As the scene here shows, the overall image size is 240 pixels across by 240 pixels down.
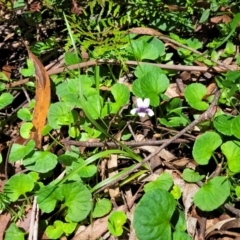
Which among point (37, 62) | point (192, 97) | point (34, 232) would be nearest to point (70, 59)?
point (37, 62)

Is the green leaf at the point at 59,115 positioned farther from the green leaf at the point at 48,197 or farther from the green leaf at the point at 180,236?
the green leaf at the point at 180,236

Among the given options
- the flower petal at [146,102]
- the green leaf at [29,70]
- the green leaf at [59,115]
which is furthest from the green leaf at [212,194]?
the green leaf at [29,70]

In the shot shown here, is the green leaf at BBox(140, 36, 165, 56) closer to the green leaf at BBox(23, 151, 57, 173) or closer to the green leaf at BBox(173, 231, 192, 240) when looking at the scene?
the green leaf at BBox(23, 151, 57, 173)

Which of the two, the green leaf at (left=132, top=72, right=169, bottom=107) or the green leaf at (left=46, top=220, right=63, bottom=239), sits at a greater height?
the green leaf at (left=132, top=72, right=169, bottom=107)

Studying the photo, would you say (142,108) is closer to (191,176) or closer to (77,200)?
(191,176)

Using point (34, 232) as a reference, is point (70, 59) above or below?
above

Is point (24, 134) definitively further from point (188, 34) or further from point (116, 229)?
point (188, 34)

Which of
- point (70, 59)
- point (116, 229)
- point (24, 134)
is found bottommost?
point (116, 229)

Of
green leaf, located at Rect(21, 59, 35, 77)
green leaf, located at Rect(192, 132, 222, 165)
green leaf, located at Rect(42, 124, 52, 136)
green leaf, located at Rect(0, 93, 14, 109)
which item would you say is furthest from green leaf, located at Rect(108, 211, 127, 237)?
green leaf, located at Rect(21, 59, 35, 77)
